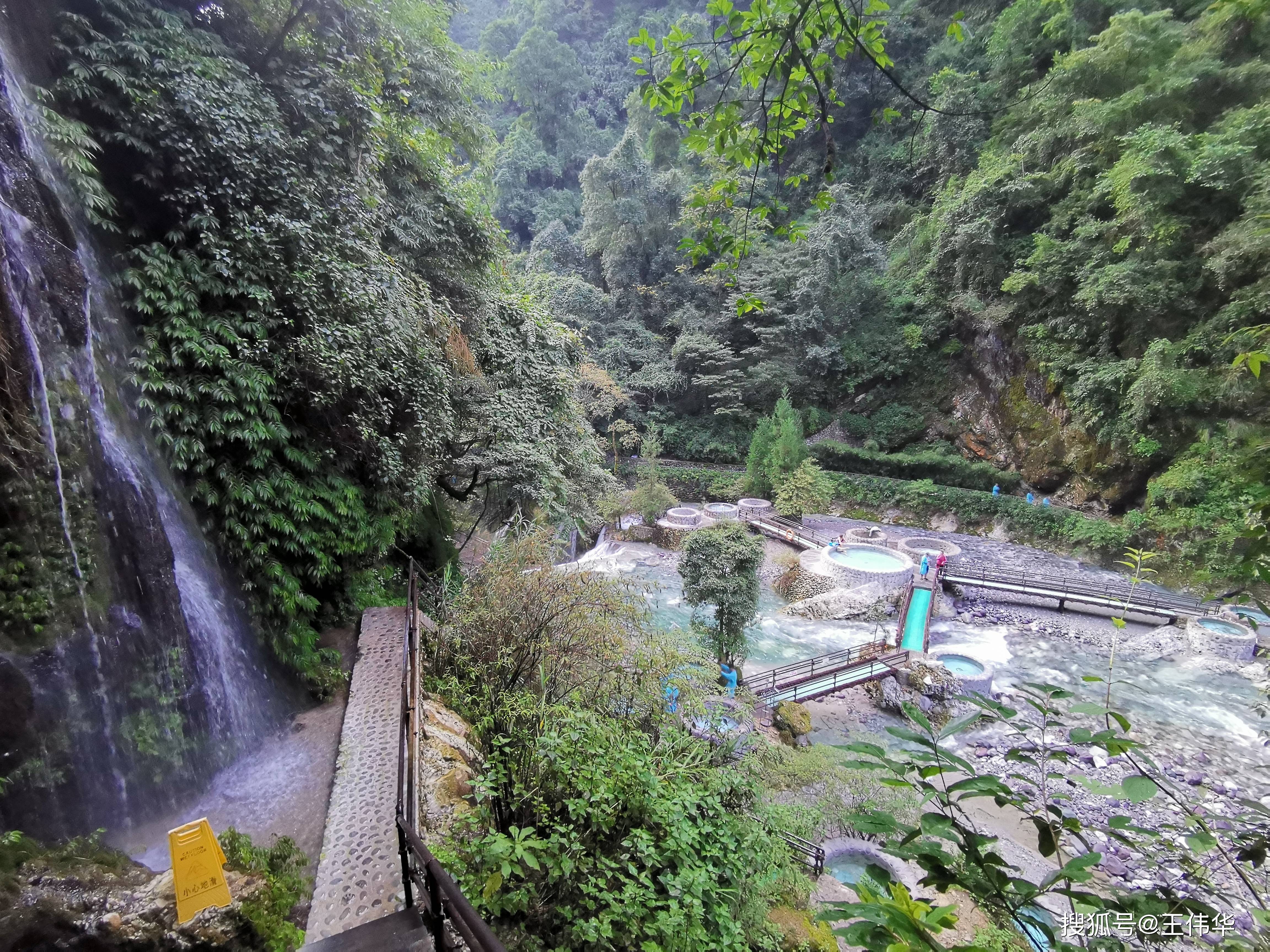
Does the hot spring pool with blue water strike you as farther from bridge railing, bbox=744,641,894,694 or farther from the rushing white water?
the rushing white water

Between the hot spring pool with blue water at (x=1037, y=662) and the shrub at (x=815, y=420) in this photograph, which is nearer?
the hot spring pool with blue water at (x=1037, y=662)

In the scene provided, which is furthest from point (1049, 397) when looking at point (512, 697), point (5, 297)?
point (5, 297)

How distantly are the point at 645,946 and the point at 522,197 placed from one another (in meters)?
33.4

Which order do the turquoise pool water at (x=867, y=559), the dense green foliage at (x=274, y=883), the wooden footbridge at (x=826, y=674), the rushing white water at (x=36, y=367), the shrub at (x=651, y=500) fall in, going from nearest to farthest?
the dense green foliage at (x=274, y=883)
the rushing white water at (x=36, y=367)
the wooden footbridge at (x=826, y=674)
the turquoise pool water at (x=867, y=559)
the shrub at (x=651, y=500)

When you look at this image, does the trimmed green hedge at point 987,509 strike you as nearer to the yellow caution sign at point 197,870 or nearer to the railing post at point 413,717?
the railing post at point 413,717

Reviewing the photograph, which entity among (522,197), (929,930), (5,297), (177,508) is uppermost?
(522,197)

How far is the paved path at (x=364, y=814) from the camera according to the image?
306cm

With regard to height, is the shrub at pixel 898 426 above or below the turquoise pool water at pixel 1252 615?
above

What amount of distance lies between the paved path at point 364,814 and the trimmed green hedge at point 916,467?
17.3m

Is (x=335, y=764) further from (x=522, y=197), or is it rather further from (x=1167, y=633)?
(x=522, y=197)

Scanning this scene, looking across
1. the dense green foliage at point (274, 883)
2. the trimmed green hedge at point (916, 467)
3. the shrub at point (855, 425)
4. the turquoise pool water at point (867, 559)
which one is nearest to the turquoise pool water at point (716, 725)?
the dense green foliage at point (274, 883)

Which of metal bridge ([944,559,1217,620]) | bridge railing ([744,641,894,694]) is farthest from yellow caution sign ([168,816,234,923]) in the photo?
metal bridge ([944,559,1217,620])

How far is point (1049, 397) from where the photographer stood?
1564 centimetres

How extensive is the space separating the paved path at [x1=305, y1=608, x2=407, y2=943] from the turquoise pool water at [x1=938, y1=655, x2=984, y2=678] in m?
10.1
